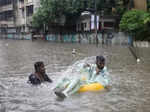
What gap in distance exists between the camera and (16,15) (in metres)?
76.7

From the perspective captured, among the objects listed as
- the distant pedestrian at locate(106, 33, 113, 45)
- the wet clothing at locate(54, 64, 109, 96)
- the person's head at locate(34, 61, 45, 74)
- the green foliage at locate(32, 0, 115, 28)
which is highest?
the green foliage at locate(32, 0, 115, 28)

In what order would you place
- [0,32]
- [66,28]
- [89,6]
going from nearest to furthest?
[89,6] < [66,28] < [0,32]

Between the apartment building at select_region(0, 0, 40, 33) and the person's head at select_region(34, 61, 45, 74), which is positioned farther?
the apartment building at select_region(0, 0, 40, 33)

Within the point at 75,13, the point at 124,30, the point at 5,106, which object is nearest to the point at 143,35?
the point at 124,30

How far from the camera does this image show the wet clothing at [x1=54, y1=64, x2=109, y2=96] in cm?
871

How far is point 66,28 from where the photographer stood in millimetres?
55688

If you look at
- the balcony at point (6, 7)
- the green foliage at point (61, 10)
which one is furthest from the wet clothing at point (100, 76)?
the balcony at point (6, 7)

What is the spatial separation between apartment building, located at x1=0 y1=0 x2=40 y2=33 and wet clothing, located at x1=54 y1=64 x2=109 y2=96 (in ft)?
184

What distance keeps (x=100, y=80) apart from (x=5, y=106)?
10.0 feet

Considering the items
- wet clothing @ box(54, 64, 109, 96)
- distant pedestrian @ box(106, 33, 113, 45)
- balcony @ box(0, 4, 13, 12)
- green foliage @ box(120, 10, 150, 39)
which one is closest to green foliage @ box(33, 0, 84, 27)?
distant pedestrian @ box(106, 33, 113, 45)

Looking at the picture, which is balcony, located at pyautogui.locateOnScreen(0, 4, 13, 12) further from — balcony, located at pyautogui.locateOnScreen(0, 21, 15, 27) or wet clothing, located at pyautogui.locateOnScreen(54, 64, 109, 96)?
wet clothing, located at pyautogui.locateOnScreen(54, 64, 109, 96)

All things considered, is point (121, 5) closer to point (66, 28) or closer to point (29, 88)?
point (66, 28)

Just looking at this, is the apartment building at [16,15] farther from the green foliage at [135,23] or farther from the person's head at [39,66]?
the person's head at [39,66]

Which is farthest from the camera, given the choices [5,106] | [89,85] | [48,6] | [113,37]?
[48,6]
